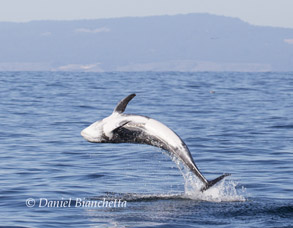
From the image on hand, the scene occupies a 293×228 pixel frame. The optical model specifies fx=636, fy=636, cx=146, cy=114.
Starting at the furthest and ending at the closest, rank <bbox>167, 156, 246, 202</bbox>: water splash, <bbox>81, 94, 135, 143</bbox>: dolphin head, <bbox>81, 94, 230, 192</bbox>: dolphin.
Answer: <bbox>167, 156, 246, 202</bbox>: water splash < <bbox>81, 94, 135, 143</bbox>: dolphin head < <bbox>81, 94, 230, 192</bbox>: dolphin

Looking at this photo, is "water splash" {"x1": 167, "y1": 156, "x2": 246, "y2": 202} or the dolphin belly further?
"water splash" {"x1": 167, "y1": 156, "x2": 246, "y2": 202}

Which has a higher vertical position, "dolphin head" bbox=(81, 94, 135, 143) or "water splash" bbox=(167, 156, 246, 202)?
"dolphin head" bbox=(81, 94, 135, 143)

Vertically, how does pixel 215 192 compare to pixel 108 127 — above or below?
below

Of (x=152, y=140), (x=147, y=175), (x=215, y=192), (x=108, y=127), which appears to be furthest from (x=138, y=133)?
(x=147, y=175)

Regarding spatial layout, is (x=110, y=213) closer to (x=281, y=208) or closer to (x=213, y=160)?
(x=281, y=208)

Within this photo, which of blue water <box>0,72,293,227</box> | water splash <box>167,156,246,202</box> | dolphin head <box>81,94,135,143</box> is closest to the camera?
blue water <box>0,72,293,227</box>

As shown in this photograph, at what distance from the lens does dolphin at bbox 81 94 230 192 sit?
1445cm

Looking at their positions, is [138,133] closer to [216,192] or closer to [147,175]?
[216,192]

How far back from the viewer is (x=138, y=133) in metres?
14.9

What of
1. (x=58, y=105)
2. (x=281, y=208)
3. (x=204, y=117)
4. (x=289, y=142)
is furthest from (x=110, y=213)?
(x=58, y=105)

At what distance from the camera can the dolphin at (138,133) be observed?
14.4 meters

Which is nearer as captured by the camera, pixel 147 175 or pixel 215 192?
pixel 215 192

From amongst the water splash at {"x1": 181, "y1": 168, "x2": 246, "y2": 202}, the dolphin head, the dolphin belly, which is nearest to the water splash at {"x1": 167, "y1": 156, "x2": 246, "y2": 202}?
the water splash at {"x1": 181, "y1": 168, "x2": 246, "y2": 202}

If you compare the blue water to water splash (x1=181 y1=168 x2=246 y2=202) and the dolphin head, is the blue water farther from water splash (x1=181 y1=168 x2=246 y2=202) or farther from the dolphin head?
the dolphin head
